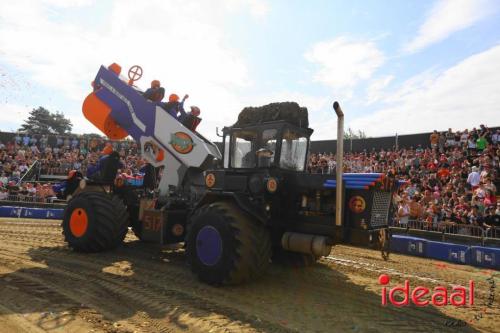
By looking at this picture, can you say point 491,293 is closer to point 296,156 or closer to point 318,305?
point 318,305

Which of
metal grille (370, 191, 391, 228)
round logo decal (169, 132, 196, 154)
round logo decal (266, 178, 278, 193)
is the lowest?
metal grille (370, 191, 391, 228)

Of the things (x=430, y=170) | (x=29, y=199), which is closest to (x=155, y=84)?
(x=29, y=199)

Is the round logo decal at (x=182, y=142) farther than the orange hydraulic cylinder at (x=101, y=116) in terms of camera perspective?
No

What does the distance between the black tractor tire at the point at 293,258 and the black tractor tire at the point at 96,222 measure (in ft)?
10.2

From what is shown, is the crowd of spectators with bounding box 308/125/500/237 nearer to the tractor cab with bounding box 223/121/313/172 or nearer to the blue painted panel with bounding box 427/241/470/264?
the blue painted panel with bounding box 427/241/470/264

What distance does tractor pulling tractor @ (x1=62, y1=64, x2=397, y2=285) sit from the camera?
567cm

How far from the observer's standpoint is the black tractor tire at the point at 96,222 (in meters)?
7.48

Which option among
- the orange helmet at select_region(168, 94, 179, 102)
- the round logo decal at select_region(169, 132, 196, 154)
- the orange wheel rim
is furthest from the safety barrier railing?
the round logo decal at select_region(169, 132, 196, 154)

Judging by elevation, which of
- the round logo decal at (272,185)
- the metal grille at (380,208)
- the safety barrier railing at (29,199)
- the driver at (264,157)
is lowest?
the safety barrier railing at (29,199)

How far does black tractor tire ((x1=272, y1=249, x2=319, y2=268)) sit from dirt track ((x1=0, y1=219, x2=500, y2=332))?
119mm

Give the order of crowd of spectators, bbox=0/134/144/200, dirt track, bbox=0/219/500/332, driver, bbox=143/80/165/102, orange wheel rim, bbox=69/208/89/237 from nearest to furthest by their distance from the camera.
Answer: dirt track, bbox=0/219/500/332 < orange wheel rim, bbox=69/208/89/237 < driver, bbox=143/80/165/102 < crowd of spectators, bbox=0/134/144/200
